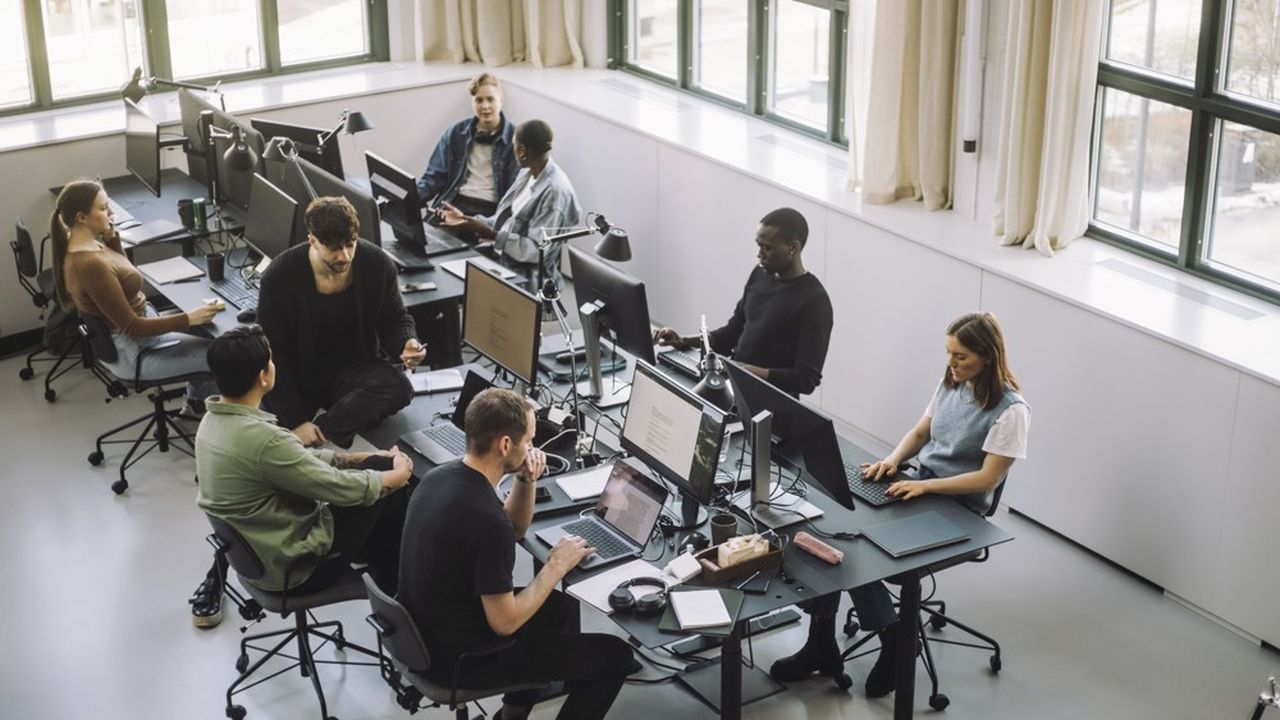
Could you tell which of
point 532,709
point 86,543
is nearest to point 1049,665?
point 532,709

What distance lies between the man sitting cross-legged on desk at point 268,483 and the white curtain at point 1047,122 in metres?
2.96

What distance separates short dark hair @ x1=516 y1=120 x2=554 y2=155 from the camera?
287 inches

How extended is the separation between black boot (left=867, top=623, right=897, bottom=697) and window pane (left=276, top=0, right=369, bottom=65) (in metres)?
6.11

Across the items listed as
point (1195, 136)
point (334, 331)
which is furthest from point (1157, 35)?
point (334, 331)

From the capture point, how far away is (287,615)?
4977 millimetres

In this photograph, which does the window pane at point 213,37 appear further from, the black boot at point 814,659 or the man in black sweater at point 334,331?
the black boot at point 814,659

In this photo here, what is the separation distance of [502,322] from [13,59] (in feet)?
14.8

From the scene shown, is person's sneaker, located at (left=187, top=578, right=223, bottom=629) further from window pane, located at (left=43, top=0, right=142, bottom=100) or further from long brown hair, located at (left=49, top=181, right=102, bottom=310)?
window pane, located at (left=43, top=0, right=142, bottom=100)

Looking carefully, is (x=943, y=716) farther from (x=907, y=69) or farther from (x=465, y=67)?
(x=465, y=67)

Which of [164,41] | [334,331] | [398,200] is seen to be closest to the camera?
[334,331]

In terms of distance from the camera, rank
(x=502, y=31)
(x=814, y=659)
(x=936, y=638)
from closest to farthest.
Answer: (x=814, y=659) → (x=936, y=638) → (x=502, y=31)

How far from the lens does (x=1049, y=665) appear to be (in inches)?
212

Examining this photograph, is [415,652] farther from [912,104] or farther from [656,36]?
[656,36]

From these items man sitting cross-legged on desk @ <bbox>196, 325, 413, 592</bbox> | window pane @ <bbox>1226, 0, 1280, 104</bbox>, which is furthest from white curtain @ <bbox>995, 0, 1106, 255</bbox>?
man sitting cross-legged on desk @ <bbox>196, 325, 413, 592</bbox>
